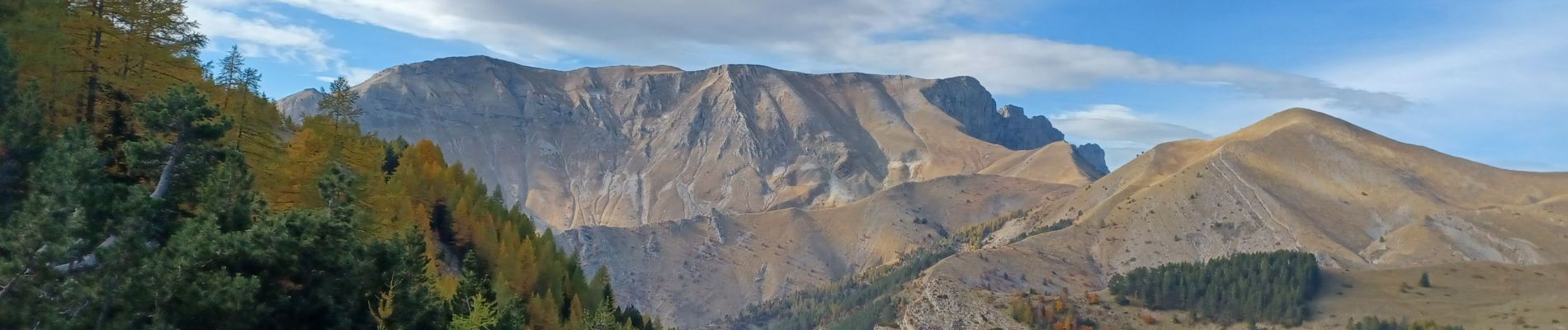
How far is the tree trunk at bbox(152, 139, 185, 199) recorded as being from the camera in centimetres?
3238

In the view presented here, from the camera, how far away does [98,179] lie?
30203 mm

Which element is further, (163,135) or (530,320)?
(530,320)

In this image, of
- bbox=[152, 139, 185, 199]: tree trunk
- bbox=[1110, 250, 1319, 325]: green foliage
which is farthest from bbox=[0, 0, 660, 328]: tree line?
bbox=[1110, 250, 1319, 325]: green foliage

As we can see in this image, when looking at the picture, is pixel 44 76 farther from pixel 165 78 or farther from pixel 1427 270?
pixel 1427 270

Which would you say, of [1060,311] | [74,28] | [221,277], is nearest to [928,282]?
[1060,311]

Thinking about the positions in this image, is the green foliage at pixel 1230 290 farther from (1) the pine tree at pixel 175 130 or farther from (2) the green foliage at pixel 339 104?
(1) the pine tree at pixel 175 130

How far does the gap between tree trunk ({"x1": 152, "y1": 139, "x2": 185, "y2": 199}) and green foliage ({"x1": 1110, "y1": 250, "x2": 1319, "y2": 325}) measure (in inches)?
5741

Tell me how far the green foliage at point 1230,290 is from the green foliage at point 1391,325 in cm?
990

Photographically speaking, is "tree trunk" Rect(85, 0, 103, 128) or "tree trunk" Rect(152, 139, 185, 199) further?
"tree trunk" Rect(85, 0, 103, 128)

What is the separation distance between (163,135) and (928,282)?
115 m

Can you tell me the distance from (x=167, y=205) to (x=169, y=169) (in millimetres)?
2956

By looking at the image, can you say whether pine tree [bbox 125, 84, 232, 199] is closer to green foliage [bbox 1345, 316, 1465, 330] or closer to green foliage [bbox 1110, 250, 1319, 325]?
green foliage [bbox 1110, 250, 1319, 325]

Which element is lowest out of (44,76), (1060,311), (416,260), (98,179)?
(1060,311)

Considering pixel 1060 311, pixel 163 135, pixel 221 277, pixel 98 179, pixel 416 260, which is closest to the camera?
pixel 221 277
